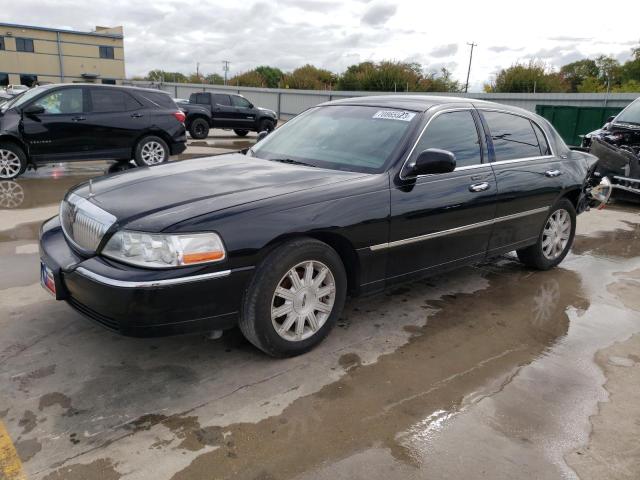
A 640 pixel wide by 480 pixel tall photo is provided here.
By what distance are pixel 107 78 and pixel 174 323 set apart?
67.7 meters

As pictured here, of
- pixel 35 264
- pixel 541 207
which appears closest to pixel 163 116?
pixel 35 264

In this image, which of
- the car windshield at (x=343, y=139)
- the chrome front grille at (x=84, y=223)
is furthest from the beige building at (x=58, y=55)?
the chrome front grille at (x=84, y=223)

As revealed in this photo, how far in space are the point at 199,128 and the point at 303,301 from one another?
1600 centimetres

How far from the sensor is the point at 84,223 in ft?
10.2

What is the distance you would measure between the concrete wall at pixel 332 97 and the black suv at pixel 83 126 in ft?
23.8

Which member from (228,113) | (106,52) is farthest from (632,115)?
(106,52)

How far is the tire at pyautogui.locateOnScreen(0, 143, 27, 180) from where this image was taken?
879 cm

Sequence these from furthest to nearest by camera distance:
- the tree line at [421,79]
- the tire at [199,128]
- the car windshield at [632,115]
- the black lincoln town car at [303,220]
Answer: the tree line at [421,79] → the tire at [199,128] → the car windshield at [632,115] → the black lincoln town car at [303,220]

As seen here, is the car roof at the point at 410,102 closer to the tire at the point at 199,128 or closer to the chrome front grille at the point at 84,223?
the chrome front grille at the point at 84,223

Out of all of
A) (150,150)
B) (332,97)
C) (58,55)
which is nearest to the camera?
(150,150)

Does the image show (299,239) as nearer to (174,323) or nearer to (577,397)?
(174,323)

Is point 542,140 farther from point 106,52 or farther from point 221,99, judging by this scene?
point 106,52

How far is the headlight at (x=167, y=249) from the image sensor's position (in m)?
2.77

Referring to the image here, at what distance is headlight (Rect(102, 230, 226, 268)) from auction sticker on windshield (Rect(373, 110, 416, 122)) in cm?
186
